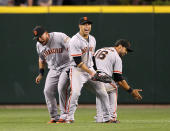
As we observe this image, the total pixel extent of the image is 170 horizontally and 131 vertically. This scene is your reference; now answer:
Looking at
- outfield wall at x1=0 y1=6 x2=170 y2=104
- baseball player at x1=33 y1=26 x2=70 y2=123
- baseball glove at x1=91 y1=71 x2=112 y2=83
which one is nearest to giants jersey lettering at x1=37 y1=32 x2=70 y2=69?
baseball player at x1=33 y1=26 x2=70 y2=123

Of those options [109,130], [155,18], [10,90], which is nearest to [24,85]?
[10,90]

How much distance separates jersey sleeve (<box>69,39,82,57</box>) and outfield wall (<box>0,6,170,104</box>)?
567cm

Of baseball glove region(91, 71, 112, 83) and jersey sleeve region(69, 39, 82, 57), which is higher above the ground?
jersey sleeve region(69, 39, 82, 57)

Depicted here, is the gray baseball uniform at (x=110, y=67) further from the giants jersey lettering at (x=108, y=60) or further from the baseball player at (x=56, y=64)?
the baseball player at (x=56, y=64)

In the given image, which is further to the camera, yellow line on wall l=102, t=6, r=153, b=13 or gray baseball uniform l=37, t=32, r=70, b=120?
yellow line on wall l=102, t=6, r=153, b=13

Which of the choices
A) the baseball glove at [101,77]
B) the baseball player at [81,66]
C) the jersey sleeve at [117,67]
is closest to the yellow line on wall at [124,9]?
the jersey sleeve at [117,67]

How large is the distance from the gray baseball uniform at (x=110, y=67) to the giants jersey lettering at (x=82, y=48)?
0.48 m

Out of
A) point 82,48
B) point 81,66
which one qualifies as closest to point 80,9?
point 82,48

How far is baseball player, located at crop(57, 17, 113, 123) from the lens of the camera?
380 inches

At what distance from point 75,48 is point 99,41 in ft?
19.0

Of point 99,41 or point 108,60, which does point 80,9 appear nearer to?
point 99,41

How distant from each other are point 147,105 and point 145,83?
1.99 ft

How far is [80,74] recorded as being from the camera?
978 cm

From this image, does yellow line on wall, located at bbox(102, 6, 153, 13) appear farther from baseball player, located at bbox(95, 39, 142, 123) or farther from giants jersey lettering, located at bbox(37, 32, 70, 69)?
giants jersey lettering, located at bbox(37, 32, 70, 69)
